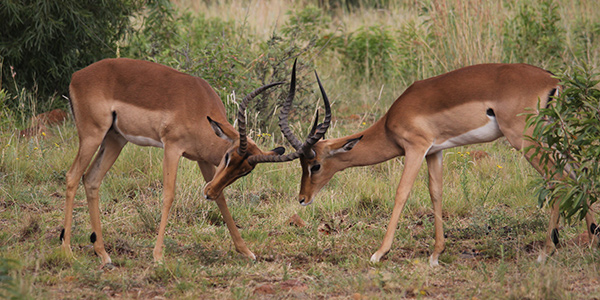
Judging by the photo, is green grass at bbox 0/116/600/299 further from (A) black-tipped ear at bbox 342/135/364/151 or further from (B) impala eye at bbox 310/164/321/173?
A: (A) black-tipped ear at bbox 342/135/364/151

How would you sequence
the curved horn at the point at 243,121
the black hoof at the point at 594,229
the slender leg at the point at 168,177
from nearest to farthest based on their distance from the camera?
the curved horn at the point at 243,121 < the black hoof at the point at 594,229 < the slender leg at the point at 168,177

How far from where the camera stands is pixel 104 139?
218 inches

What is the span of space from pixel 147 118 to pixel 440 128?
227 centimetres

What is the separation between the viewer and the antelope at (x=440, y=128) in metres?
4.95

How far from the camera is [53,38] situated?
8.91 metres

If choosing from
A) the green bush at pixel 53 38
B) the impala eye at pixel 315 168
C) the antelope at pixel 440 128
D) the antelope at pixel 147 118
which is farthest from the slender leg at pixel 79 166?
the green bush at pixel 53 38

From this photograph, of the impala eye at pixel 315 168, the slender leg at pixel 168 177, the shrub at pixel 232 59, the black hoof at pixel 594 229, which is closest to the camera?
the black hoof at pixel 594 229

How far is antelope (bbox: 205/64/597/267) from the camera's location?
4945mm

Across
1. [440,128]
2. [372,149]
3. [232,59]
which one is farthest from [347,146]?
[232,59]

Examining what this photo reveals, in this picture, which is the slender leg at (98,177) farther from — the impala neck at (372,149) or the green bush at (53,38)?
the green bush at (53,38)

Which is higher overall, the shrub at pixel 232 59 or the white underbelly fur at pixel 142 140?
the white underbelly fur at pixel 142 140

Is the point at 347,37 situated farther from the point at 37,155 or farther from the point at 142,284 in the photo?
the point at 142,284

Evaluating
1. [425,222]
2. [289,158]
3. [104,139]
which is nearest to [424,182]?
[425,222]

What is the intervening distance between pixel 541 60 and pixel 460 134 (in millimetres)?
5432
